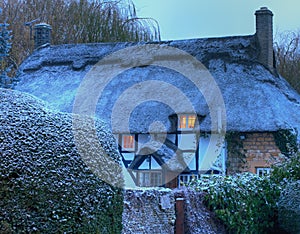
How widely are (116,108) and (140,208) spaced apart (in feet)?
33.8

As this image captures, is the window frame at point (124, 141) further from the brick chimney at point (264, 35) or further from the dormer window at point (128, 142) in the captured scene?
the brick chimney at point (264, 35)

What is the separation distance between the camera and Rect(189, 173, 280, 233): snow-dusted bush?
26.9 ft

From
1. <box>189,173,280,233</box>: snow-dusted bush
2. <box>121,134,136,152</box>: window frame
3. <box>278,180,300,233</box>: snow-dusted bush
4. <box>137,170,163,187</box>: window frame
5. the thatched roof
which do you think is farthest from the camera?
<box>121,134,136,152</box>: window frame

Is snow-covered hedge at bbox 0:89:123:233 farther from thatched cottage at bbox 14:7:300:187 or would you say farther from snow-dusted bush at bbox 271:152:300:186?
thatched cottage at bbox 14:7:300:187

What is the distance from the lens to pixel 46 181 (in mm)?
4352

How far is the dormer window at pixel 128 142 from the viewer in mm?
16281

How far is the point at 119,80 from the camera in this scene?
60.6 feet

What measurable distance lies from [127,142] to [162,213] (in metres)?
9.09

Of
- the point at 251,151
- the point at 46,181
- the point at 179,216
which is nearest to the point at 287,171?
the point at 179,216

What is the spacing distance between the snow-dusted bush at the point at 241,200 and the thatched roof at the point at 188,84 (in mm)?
5918

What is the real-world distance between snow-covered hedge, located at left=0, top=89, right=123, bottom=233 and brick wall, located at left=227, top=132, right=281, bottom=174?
36.6 feet

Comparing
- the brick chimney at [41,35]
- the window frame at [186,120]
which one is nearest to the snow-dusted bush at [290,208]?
the window frame at [186,120]

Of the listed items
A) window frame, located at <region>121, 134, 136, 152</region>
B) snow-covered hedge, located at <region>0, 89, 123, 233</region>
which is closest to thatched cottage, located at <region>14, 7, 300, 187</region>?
window frame, located at <region>121, 134, 136, 152</region>

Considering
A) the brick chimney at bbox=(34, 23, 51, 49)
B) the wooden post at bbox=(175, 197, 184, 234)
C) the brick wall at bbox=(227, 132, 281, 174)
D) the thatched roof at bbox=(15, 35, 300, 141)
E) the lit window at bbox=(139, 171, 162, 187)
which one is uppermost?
the brick chimney at bbox=(34, 23, 51, 49)
